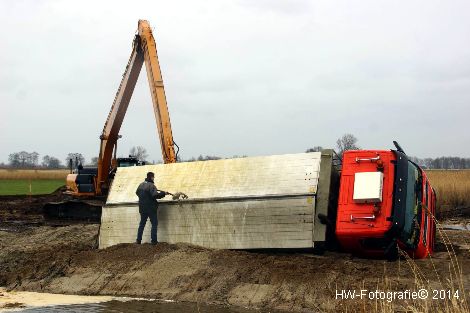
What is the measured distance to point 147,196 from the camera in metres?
11.0

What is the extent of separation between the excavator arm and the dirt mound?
5.22 m

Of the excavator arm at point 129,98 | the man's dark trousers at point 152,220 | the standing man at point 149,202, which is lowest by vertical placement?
the man's dark trousers at point 152,220

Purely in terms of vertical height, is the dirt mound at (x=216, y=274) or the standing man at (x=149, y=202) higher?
the standing man at (x=149, y=202)

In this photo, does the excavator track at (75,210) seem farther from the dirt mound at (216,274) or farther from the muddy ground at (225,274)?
the dirt mound at (216,274)

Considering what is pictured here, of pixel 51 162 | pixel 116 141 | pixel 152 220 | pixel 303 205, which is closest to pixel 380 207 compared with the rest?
pixel 303 205

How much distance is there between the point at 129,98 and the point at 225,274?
1037 centimetres

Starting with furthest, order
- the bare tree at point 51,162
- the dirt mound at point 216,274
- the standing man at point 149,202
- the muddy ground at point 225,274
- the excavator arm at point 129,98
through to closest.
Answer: the bare tree at point 51,162, the excavator arm at point 129,98, the standing man at point 149,202, the dirt mound at point 216,274, the muddy ground at point 225,274

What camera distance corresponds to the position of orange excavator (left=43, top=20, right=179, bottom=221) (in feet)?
54.0

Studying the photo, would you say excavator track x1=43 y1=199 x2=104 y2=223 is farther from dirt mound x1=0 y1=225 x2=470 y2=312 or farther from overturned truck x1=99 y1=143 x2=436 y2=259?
overturned truck x1=99 y1=143 x2=436 y2=259

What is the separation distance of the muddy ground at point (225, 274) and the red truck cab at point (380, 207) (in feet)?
1.07

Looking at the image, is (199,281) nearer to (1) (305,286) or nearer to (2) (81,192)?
(1) (305,286)

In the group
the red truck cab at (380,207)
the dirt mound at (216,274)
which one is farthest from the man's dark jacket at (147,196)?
the red truck cab at (380,207)

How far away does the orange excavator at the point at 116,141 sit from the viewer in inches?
648

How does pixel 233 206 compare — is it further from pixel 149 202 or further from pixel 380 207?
pixel 380 207
